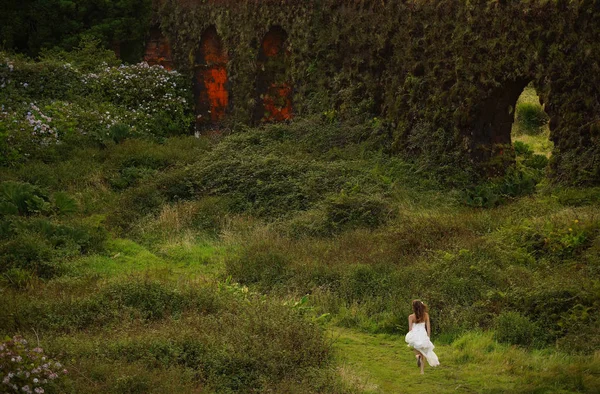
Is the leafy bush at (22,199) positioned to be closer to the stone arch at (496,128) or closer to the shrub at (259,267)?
the shrub at (259,267)

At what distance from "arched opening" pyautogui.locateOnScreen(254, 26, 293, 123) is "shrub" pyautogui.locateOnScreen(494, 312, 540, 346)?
13258mm

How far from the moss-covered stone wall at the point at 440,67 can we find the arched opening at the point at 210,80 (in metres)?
0.77

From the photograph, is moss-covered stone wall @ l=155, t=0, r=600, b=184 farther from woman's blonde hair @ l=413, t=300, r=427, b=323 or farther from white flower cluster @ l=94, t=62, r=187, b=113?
woman's blonde hair @ l=413, t=300, r=427, b=323

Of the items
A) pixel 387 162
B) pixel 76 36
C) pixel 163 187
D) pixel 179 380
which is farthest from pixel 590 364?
pixel 76 36

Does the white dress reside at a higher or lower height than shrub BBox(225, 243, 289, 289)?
higher

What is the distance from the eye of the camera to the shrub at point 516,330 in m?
10.1

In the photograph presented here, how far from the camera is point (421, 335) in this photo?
906 cm

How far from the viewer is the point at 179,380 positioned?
8.52 m

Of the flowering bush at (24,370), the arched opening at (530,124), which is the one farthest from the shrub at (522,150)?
the flowering bush at (24,370)

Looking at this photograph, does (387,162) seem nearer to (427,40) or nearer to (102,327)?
(427,40)

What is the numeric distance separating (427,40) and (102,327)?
10.1 metres

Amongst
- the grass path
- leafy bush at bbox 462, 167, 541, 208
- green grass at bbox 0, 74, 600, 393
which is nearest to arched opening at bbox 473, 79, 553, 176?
leafy bush at bbox 462, 167, 541, 208

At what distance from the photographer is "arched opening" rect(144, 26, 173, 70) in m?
27.1

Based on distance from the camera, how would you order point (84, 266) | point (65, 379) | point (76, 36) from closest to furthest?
point (65, 379) < point (84, 266) < point (76, 36)
